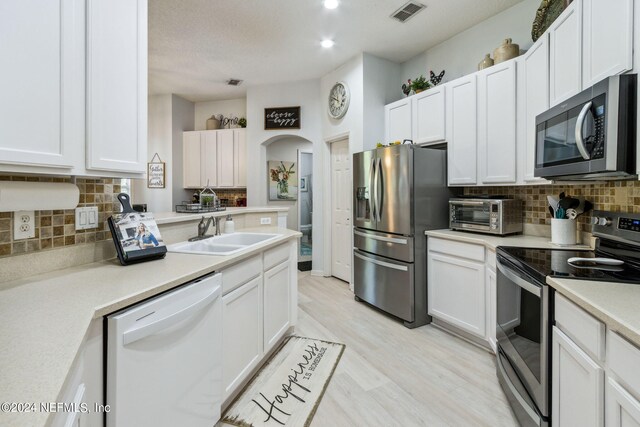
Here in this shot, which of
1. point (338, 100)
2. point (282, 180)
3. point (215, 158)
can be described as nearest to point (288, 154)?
point (282, 180)

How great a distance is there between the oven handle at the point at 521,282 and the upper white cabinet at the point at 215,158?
13.8ft

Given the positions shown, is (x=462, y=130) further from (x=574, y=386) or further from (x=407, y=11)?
(x=574, y=386)

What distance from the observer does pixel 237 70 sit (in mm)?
4246

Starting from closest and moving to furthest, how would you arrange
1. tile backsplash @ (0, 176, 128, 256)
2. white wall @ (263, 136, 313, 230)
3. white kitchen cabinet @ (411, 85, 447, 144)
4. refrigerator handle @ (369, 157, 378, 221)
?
tile backsplash @ (0, 176, 128, 256), white kitchen cabinet @ (411, 85, 447, 144), refrigerator handle @ (369, 157, 378, 221), white wall @ (263, 136, 313, 230)

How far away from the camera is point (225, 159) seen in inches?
203

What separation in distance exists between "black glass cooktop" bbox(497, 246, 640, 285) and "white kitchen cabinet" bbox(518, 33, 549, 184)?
0.63 metres

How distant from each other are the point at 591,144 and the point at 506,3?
83.5 inches

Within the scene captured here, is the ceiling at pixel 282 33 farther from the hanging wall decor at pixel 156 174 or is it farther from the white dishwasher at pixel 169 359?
the white dishwasher at pixel 169 359

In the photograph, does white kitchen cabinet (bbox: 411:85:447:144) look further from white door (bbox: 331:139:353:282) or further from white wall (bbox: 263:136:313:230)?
white wall (bbox: 263:136:313:230)

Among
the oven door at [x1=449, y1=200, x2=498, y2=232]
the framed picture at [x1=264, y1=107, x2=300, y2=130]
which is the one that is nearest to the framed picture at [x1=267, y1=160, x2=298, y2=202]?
the framed picture at [x1=264, y1=107, x2=300, y2=130]

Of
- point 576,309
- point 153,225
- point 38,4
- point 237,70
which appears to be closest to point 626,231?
point 576,309

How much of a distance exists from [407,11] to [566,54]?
1592mm

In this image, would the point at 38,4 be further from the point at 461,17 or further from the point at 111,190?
the point at 461,17

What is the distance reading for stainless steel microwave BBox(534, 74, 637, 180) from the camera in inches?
50.9
